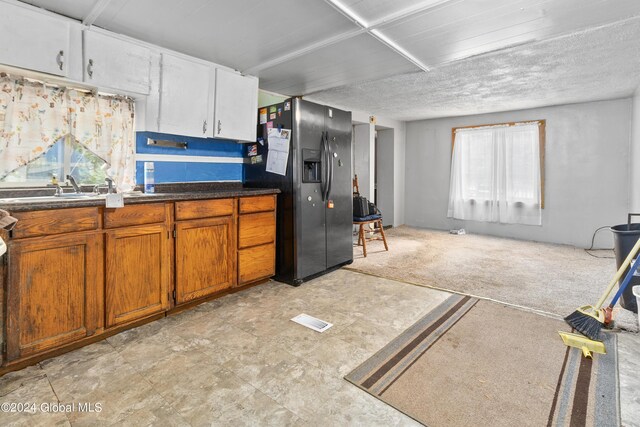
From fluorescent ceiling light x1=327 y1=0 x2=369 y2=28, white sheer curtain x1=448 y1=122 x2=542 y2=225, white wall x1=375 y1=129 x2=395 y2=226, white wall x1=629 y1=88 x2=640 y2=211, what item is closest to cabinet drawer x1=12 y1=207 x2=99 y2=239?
fluorescent ceiling light x1=327 y1=0 x2=369 y2=28

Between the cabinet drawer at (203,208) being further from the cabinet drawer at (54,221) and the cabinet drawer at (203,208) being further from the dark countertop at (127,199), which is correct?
the cabinet drawer at (54,221)

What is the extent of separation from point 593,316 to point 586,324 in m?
0.08

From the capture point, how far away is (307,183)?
11.3 ft

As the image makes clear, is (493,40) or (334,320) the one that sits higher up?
(493,40)

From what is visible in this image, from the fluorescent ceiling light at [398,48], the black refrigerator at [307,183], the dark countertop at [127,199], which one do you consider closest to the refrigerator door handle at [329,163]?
the black refrigerator at [307,183]

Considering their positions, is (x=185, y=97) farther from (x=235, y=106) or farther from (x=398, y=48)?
(x=398, y=48)

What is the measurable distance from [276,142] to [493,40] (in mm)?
2117

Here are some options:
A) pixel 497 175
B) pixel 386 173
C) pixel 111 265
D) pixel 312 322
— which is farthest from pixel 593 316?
pixel 386 173

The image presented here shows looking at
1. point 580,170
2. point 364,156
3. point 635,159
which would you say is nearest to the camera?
point 635,159

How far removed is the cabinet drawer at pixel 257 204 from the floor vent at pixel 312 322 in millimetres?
1100

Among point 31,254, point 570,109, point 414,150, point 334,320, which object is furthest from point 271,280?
point 570,109

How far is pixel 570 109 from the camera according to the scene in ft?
17.3

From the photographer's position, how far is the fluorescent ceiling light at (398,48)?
2595mm

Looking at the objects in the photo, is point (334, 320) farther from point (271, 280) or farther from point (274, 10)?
point (274, 10)
